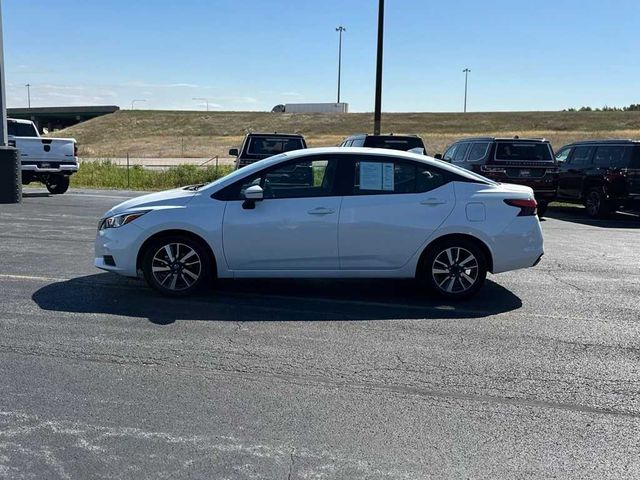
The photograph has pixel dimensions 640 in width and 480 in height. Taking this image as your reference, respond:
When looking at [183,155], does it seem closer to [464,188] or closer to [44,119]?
[464,188]

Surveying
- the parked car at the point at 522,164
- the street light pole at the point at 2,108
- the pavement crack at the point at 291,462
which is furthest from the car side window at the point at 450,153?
the pavement crack at the point at 291,462

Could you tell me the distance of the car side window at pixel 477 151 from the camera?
585 inches

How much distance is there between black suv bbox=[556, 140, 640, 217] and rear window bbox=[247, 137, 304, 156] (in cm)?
693

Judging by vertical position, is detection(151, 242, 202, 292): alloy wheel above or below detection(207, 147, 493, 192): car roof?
below

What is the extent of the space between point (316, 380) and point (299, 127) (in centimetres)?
8101

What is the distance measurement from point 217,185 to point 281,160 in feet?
2.37

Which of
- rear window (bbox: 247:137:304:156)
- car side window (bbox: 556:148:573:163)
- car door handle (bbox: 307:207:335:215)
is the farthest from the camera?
car side window (bbox: 556:148:573:163)

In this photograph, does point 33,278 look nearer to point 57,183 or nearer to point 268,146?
point 268,146

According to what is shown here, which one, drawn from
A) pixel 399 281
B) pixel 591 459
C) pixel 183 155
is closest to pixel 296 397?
pixel 591 459

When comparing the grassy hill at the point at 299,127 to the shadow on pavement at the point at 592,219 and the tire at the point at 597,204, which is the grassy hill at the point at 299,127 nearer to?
the shadow on pavement at the point at 592,219

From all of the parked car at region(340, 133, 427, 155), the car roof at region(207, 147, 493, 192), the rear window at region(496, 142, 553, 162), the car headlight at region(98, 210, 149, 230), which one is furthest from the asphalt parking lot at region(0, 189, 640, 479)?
the parked car at region(340, 133, 427, 155)

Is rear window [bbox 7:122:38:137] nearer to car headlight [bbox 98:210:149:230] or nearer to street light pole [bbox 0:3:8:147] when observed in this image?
street light pole [bbox 0:3:8:147]

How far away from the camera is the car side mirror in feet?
21.4

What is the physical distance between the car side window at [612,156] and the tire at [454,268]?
9684 millimetres
